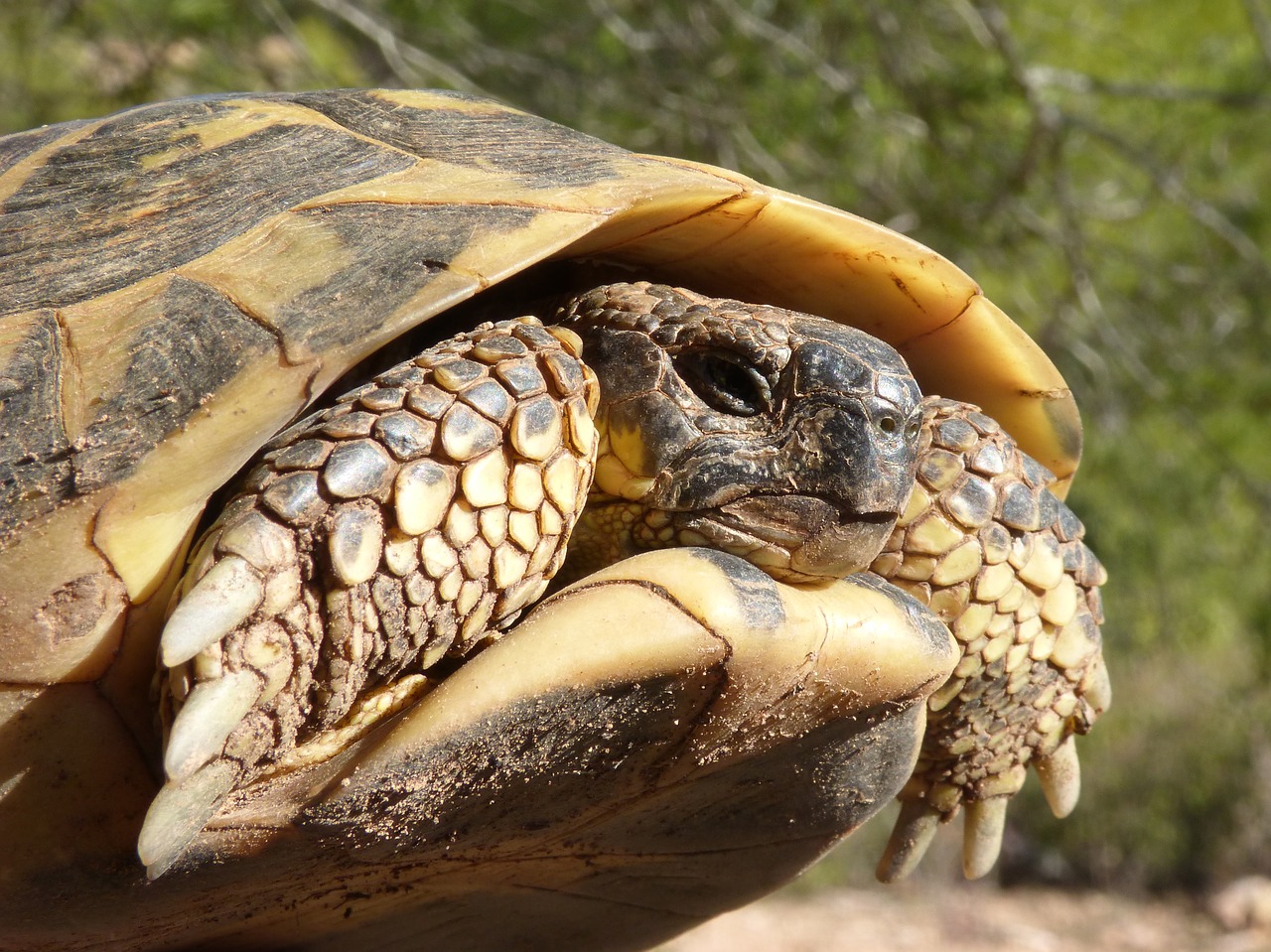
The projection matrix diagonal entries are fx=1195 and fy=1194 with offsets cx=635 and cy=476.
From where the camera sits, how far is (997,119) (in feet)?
12.8

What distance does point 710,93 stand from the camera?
371 cm

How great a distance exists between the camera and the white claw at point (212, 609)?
980 millimetres

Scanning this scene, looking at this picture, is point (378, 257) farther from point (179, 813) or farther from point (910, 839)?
point (910, 839)

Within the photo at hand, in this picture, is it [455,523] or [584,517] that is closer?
[455,523]

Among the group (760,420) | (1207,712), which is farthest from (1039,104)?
(1207,712)

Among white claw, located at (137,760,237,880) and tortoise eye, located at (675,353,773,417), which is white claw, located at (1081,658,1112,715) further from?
white claw, located at (137,760,237,880)

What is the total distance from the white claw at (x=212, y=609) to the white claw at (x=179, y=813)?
11 cm

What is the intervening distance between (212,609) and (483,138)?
66 centimetres

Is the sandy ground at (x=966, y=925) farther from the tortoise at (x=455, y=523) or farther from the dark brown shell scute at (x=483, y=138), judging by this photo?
the dark brown shell scute at (x=483, y=138)

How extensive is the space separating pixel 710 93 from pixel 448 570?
2914mm

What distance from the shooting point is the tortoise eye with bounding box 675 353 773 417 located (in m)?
1.32

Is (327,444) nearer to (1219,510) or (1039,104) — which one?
(1039,104)

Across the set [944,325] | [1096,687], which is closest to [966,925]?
[1096,687]

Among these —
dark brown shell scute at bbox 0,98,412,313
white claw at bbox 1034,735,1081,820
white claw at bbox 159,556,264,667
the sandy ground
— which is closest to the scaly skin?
white claw at bbox 159,556,264,667
